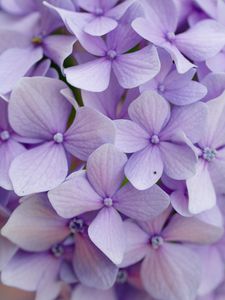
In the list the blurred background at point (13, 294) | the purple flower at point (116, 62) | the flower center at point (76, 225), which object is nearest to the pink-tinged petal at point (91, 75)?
the purple flower at point (116, 62)

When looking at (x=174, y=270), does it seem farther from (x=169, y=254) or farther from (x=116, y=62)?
(x=116, y=62)

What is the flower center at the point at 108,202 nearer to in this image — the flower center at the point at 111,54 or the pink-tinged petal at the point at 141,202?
the pink-tinged petal at the point at 141,202

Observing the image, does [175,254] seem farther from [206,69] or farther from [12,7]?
[12,7]

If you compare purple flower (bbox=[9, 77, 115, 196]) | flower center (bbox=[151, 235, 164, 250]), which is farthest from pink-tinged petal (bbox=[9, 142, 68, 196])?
flower center (bbox=[151, 235, 164, 250])

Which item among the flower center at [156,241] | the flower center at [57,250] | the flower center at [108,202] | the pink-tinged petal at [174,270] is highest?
the flower center at [108,202]

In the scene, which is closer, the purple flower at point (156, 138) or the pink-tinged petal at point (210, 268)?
the purple flower at point (156, 138)

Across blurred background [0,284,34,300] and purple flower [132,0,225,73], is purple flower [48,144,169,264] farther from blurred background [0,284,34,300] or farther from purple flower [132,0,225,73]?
blurred background [0,284,34,300]

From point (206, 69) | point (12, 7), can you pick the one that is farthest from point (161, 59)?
point (12, 7)
